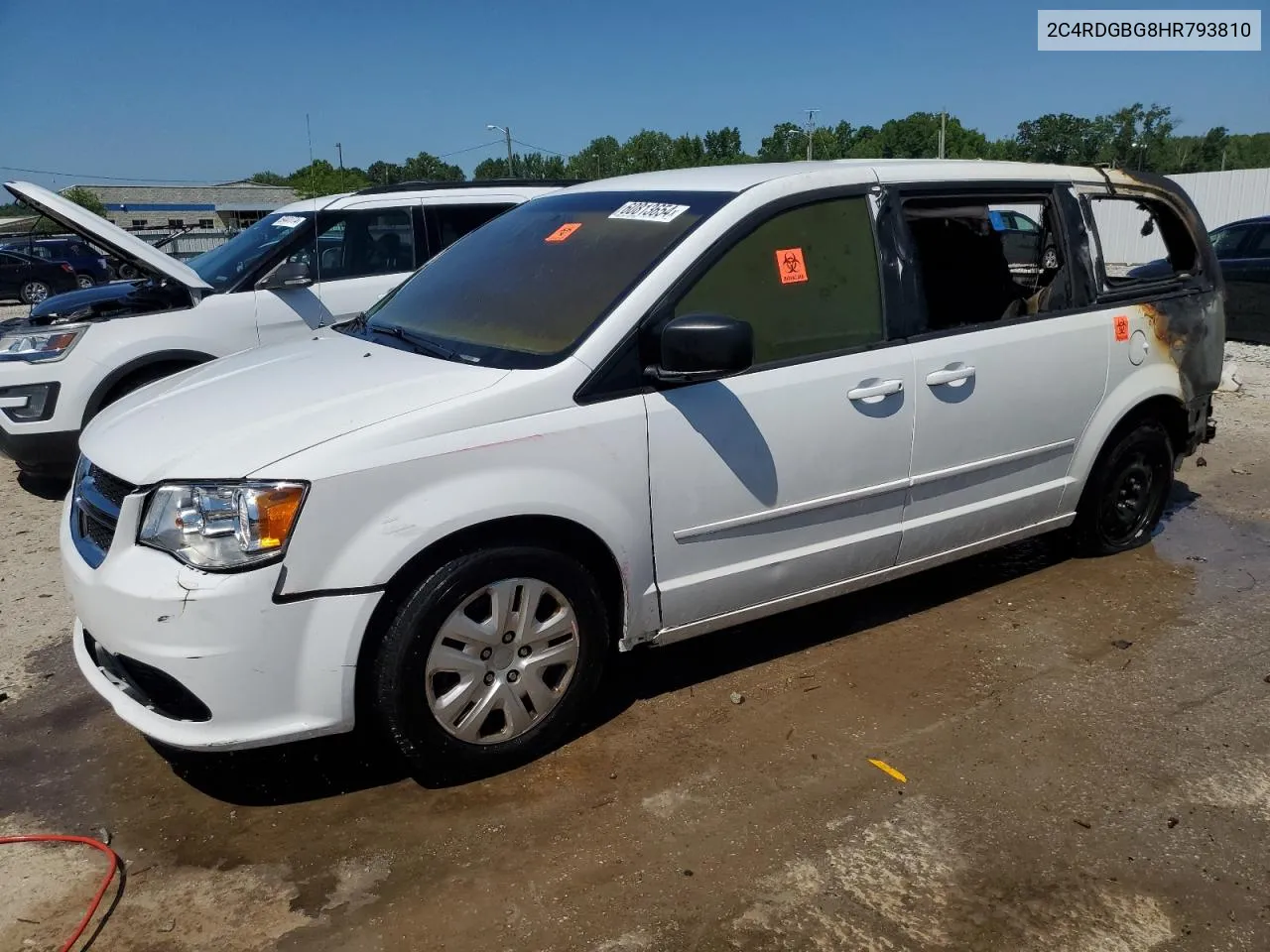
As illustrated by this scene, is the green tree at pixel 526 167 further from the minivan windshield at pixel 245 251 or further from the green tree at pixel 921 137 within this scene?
the minivan windshield at pixel 245 251

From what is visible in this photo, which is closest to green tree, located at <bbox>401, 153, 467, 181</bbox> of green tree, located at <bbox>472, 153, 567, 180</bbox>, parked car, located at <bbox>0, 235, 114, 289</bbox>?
green tree, located at <bbox>472, 153, 567, 180</bbox>

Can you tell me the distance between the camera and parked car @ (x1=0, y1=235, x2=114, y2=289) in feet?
80.5

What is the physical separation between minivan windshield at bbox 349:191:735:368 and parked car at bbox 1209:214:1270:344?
10057 mm

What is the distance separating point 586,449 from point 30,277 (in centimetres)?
2548

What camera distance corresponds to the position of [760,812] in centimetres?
307

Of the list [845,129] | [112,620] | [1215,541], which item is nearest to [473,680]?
[112,620]

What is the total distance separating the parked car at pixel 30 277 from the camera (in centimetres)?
2353

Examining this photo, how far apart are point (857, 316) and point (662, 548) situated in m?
1.22

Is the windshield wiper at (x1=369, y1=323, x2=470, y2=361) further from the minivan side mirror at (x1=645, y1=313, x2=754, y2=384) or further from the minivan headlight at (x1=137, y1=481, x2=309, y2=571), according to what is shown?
the minivan headlight at (x1=137, y1=481, x2=309, y2=571)

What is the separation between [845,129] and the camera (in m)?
103

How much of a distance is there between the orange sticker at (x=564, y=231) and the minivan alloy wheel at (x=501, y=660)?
1475mm

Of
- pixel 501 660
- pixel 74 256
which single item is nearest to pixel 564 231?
pixel 501 660

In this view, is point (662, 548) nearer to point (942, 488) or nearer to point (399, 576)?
point (399, 576)

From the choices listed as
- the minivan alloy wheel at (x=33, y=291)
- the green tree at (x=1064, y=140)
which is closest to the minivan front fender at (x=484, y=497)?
the minivan alloy wheel at (x=33, y=291)
